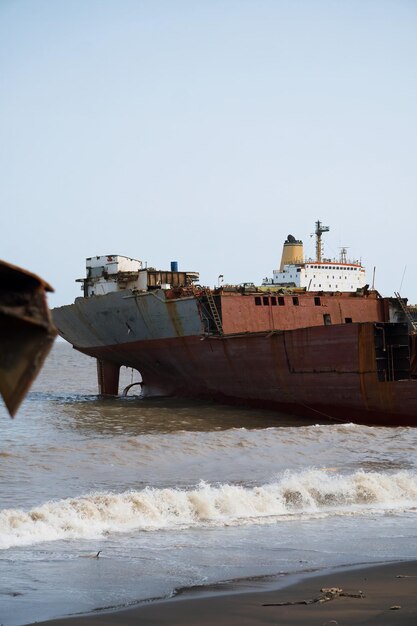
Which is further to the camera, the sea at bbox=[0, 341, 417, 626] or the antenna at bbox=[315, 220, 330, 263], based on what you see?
the antenna at bbox=[315, 220, 330, 263]

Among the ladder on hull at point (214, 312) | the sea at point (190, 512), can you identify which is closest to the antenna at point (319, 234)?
the ladder on hull at point (214, 312)

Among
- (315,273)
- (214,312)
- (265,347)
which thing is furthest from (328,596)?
(315,273)

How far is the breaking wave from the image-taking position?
9453 millimetres

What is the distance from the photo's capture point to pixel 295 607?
19.9 feet

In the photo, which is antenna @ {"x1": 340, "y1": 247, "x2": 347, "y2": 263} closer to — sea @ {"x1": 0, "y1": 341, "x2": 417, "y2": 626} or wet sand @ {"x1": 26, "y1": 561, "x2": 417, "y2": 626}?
sea @ {"x1": 0, "y1": 341, "x2": 417, "y2": 626}

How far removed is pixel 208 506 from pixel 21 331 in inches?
329

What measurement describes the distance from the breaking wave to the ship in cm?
916

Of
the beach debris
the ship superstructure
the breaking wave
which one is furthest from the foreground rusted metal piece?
the ship superstructure

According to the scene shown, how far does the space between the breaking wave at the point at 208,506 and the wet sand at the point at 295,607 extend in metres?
3.18

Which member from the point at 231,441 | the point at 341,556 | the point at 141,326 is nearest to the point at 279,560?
the point at 341,556

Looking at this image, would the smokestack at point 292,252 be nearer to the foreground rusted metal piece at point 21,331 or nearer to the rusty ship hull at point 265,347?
the rusty ship hull at point 265,347

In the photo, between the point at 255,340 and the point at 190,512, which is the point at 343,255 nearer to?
the point at 255,340

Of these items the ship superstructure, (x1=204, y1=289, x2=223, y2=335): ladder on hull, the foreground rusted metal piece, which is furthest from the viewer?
the ship superstructure

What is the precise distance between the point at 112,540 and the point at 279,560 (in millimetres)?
2068
